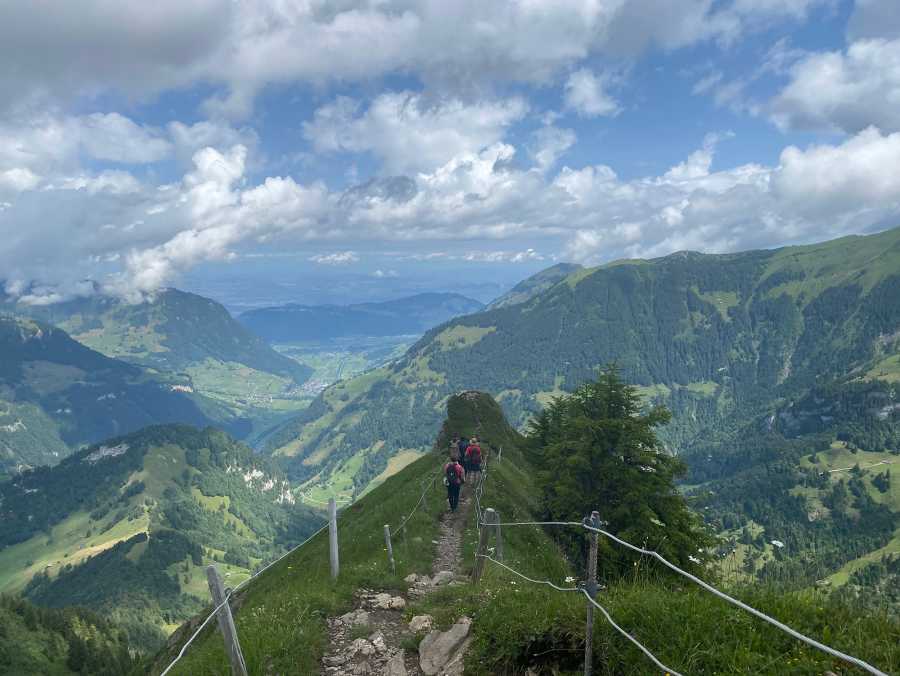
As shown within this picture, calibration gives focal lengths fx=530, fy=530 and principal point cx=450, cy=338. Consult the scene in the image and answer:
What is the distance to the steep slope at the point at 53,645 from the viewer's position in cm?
11638

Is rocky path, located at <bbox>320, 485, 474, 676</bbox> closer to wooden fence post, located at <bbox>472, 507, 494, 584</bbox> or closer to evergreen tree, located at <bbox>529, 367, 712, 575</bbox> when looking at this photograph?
wooden fence post, located at <bbox>472, 507, 494, 584</bbox>

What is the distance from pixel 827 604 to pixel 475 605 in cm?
815

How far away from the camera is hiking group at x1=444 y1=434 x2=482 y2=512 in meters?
33.8

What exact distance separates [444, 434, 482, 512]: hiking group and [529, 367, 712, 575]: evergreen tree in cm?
536

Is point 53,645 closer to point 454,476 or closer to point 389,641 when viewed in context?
point 454,476

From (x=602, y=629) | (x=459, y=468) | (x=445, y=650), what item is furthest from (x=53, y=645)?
(x=602, y=629)

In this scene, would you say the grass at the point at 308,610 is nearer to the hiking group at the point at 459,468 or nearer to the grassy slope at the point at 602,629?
the grassy slope at the point at 602,629

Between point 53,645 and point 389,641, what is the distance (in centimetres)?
16451

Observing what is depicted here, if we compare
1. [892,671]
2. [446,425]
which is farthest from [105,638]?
[892,671]

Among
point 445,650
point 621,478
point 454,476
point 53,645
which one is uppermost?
point 445,650

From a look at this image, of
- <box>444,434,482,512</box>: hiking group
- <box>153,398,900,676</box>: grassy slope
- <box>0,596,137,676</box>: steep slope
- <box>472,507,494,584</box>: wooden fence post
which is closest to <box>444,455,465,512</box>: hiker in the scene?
<box>444,434,482,512</box>: hiking group

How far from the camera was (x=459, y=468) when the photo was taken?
33.8m

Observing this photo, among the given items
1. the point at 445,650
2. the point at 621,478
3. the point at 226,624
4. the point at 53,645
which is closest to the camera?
the point at 226,624

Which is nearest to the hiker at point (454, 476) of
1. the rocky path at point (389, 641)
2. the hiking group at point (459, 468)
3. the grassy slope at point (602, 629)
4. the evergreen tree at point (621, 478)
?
the hiking group at point (459, 468)
